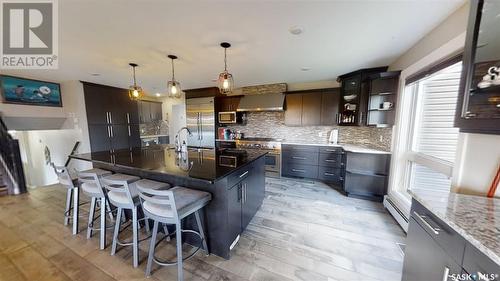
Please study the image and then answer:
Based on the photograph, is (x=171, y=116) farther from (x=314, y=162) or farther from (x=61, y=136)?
(x=314, y=162)

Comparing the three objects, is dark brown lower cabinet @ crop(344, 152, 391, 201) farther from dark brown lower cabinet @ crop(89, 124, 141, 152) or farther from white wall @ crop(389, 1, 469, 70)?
dark brown lower cabinet @ crop(89, 124, 141, 152)

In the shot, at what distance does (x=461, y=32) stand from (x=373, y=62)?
1.44 metres

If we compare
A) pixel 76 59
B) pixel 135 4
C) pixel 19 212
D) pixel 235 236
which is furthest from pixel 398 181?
pixel 19 212

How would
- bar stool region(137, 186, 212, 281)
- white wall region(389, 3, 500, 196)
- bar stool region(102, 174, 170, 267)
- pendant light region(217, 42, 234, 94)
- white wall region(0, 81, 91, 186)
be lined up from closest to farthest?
white wall region(389, 3, 500, 196)
bar stool region(137, 186, 212, 281)
bar stool region(102, 174, 170, 267)
pendant light region(217, 42, 234, 94)
white wall region(0, 81, 91, 186)

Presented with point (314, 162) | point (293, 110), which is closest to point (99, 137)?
point (293, 110)

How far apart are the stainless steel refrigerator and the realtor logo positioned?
2.88 m

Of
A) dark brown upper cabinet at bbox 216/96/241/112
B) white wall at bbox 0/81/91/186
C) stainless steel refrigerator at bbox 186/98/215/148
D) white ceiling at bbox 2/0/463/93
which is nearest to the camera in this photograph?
white ceiling at bbox 2/0/463/93

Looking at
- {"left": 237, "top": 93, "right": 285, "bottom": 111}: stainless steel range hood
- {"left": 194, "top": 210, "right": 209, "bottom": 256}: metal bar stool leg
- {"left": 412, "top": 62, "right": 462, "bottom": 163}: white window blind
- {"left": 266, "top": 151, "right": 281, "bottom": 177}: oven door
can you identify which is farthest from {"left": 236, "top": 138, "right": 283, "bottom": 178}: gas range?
{"left": 194, "top": 210, "right": 209, "bottom": 256}: metal bar stool leg

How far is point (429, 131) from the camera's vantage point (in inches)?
85.6

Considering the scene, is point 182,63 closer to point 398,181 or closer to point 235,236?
point 235,236

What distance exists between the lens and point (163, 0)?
1.44 m

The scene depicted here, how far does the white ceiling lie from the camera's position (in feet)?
5.00

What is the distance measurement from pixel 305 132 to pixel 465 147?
127 inches

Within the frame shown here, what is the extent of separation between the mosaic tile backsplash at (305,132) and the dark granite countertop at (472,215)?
2103 mm
